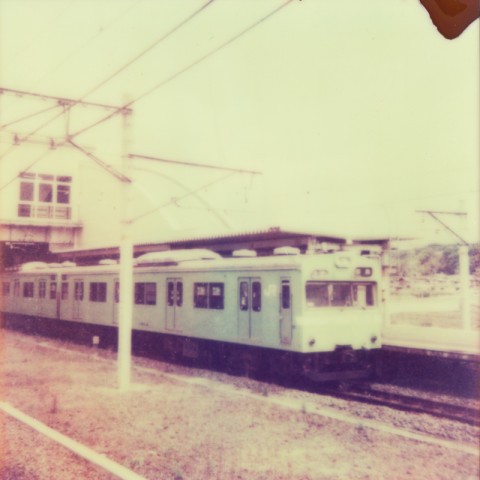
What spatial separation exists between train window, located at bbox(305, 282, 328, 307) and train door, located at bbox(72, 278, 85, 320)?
11.3 m

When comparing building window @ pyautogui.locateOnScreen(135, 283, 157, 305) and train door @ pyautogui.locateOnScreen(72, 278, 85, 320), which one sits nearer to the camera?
building window @ pyautogui.locateOnScreen(135, 283, 157, 305)

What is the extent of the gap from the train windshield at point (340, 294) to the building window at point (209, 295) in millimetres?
2593

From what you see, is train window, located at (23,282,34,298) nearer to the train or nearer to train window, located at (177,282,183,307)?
the train

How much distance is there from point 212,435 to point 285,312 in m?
4.50

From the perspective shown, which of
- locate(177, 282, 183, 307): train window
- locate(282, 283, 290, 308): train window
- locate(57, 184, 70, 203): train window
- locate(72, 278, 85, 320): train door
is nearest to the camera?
locate(282, 283, 290, 308): train window

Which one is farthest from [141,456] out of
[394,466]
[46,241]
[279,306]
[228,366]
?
[46,241]

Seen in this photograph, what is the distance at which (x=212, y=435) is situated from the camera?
25.1 feet

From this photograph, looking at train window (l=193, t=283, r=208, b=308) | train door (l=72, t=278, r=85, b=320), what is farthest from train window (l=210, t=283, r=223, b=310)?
train door (l=72, t=278, r=85, b=320)

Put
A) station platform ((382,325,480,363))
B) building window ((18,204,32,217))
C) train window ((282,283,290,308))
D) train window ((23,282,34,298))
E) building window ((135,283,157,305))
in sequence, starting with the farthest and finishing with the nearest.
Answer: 1. building window ((18,204,32,217))
2. train window ((23,282,34,298))
3. building window ((135,283,157,305))
4. train window ((282,283,290,308))
5. station platform ((382,325,480,363))

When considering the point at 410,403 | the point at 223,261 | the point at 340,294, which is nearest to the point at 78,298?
the point at 223,261

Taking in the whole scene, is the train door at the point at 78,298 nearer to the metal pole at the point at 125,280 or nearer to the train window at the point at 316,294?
the metal pole at the point at 125,280

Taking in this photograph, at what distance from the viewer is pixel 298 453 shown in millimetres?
6914

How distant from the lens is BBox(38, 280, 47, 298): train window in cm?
2358

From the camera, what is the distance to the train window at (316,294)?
11.8 meters
